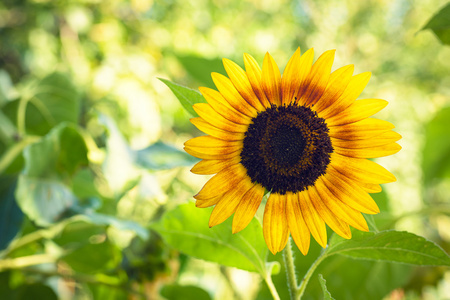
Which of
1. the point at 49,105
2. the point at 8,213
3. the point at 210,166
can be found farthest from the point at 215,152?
Answer: the point at 49,105

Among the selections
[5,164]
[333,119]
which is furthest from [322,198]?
[5,164]

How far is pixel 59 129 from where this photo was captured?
517mm

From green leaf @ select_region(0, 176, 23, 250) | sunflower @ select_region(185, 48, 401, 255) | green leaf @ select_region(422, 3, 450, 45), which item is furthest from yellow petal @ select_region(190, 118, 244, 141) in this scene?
green leaf @ select_region(0, 176, 23, 250)

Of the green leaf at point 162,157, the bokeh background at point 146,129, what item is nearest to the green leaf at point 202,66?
the bokeh background at point 146,129

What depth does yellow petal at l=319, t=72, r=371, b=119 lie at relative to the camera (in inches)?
11.5

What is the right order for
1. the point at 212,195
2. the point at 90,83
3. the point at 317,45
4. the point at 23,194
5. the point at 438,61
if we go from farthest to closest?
the point at 438,61, the point at 317,45, the point at 90,83, the point at 23,194, the point at 212,195

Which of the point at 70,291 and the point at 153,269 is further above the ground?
the point at 153,269

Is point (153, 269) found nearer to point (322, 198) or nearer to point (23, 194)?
point (23, 194)

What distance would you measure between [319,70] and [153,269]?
1.29 ft

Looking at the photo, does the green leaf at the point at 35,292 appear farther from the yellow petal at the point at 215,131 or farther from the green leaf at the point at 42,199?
the yellow petal at the point at 215,131

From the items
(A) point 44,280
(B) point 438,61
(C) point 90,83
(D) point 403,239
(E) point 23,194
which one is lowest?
(A) point 44,280

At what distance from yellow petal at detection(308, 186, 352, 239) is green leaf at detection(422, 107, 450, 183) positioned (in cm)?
48

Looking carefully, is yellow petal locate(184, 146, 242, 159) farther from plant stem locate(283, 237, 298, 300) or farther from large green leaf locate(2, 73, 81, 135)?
large green leaf locate(2, 73, 81, 135)

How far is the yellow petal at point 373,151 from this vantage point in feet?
0.95
